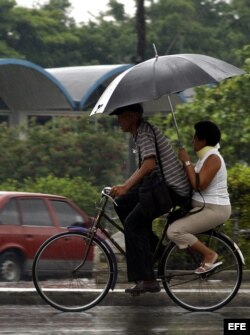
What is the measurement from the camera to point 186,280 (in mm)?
8336

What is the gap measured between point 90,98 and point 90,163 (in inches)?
324

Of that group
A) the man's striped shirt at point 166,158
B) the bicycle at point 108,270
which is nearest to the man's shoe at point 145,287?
the bicycle at point 108,270

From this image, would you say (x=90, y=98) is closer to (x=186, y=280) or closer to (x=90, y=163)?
(x=90, y=163)

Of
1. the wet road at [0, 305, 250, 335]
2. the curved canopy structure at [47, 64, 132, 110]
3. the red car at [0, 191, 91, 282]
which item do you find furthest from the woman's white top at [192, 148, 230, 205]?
the curved canopy structure at [47, 64, 132, 110]

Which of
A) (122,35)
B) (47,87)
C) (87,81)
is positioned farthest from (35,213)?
(122,35)

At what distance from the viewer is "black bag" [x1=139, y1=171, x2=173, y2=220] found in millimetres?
8008

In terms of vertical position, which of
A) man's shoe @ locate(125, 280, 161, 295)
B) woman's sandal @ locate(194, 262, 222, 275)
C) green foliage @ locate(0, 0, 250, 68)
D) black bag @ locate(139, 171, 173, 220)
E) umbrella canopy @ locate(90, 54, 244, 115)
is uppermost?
green foliage @ locate(0, 0, 250, 68)

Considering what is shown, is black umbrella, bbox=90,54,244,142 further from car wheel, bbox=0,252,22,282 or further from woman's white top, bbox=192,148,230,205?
car wheel, bbox=0,252,22,282

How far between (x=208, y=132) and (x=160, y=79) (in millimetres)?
652

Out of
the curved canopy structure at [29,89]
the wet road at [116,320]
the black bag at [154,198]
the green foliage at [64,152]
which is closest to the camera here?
the wet road at [116,320]

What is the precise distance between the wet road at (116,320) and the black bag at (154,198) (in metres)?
0.87

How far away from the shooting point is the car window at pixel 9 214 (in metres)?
12.7

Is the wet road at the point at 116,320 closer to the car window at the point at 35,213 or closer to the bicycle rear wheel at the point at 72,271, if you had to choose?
the bicycle rear wheel at the point at 72,271

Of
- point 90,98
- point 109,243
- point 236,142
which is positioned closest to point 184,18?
point 90,98
